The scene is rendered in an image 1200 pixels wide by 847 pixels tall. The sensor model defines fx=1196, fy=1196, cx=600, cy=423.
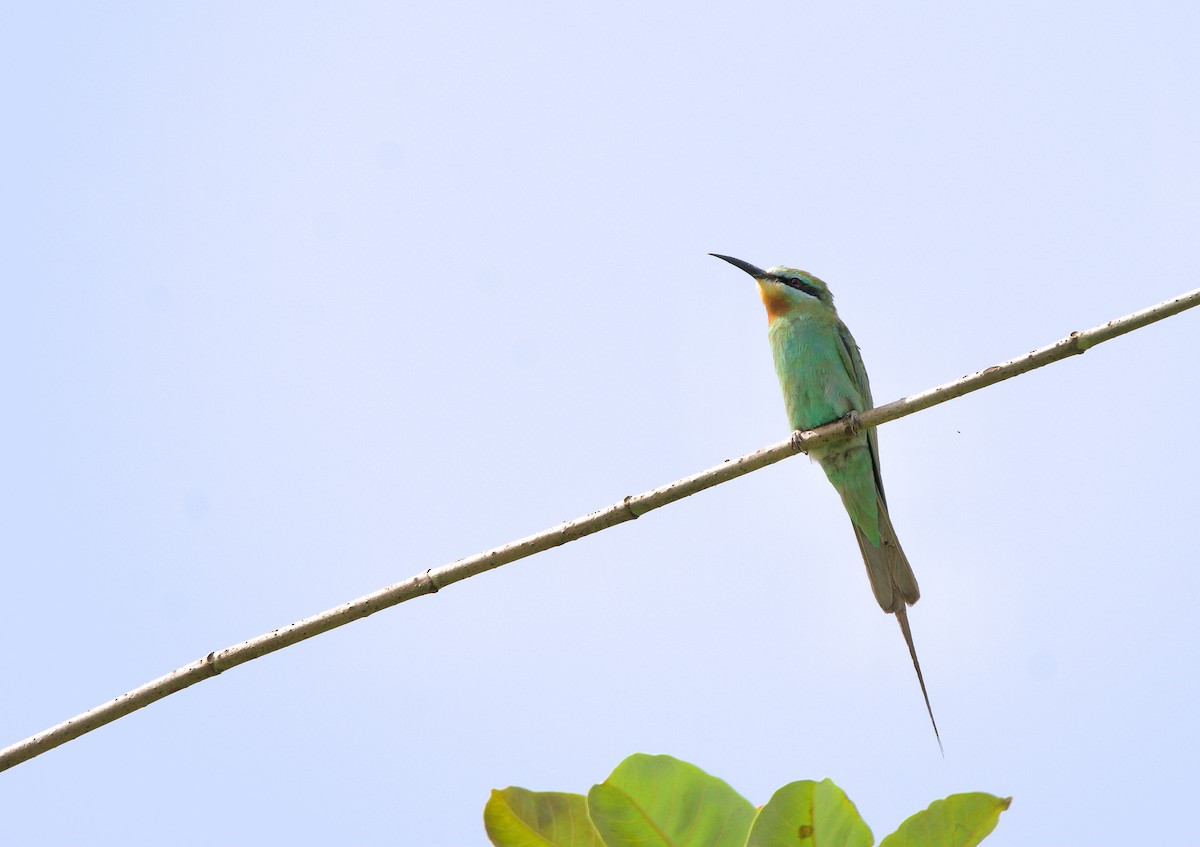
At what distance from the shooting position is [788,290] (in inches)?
216

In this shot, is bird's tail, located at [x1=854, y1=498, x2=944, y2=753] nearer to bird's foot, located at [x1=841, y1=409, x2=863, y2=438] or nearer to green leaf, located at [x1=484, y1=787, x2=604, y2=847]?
bird's foot, located at [x1=841, y1=409, x2=863, y2=438]

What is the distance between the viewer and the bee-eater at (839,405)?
4.81 m

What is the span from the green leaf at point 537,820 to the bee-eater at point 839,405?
9.23 ft

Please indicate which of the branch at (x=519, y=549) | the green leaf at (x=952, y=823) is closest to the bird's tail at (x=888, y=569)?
the branch at (x=519, y=549)

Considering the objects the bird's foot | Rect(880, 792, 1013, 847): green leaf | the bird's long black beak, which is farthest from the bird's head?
Rect(880, 792, 1013, 847): green leaf

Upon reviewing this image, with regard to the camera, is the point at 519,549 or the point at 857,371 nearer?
the point at 519,549

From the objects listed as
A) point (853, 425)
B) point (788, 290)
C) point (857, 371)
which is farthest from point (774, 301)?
point (853, 425)

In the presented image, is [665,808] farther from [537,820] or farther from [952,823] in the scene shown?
[952,823]

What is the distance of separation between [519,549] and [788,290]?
3.24 metres

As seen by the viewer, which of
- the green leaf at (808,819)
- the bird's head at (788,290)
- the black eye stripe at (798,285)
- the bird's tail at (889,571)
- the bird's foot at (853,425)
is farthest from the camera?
the black eye stripe at (798,285)

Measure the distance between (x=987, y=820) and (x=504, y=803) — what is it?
0.73m

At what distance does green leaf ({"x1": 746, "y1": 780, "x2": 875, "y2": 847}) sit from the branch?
0.93m

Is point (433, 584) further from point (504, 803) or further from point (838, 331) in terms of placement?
point (838, 331)

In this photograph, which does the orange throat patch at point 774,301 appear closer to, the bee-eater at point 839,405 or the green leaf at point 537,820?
the bee-eater at point 839,405
